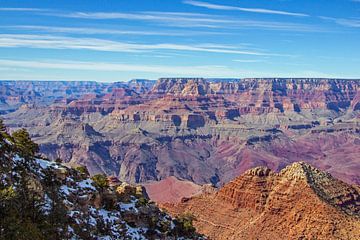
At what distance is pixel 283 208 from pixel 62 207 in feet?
166

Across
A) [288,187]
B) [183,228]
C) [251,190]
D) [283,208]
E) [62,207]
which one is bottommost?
[283,208]

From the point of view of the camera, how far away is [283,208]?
76750mm

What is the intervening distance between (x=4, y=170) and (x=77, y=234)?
22.2ft

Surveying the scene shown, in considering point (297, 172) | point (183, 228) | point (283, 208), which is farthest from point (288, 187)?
point (183, 228)

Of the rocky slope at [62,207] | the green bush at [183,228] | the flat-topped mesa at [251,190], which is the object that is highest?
the rocky slope at [62,207]

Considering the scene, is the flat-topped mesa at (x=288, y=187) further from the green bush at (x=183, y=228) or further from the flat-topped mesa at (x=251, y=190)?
the green bush at (x=183, y=228)

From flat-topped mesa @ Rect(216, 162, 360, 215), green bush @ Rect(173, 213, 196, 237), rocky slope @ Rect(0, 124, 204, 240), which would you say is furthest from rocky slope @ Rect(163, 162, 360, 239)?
rocky slope @ Rect(0, 124, 204, 240)

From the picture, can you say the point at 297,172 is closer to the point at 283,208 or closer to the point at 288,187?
the point at 288,187

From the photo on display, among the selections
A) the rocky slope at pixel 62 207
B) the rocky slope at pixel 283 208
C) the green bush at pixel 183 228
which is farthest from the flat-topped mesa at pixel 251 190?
the rocky slope at pixel 62 207

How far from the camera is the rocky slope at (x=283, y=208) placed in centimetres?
6894

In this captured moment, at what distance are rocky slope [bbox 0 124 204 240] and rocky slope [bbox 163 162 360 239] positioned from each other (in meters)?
29.2

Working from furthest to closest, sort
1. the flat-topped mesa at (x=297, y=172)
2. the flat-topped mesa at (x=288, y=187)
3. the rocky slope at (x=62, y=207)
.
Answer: the flat-topped mesa at (x=297, y=172), the flat-topped mesa at (x=288, y=187), the rocky slope at (x=62, y=207)

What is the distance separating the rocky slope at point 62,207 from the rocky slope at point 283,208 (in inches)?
1148

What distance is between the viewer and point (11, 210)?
2667 cm
